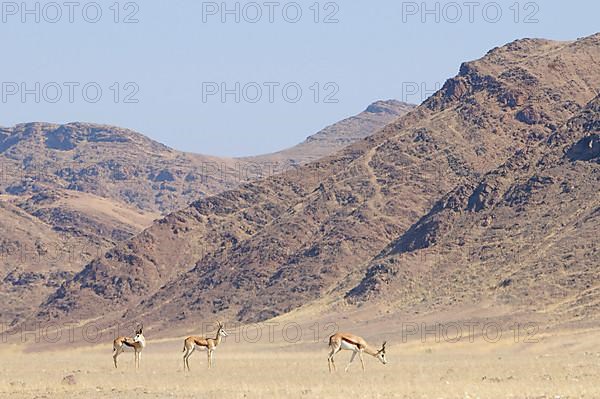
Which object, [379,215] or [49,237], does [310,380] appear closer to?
[379,215]

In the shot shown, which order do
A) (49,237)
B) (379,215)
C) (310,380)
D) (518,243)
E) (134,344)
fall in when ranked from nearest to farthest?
(310,380) → (134,344) → (518,243) → (379,215) → (49,237)

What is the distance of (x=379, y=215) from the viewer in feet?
319

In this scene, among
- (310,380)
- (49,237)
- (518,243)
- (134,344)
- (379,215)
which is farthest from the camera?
(49,237)

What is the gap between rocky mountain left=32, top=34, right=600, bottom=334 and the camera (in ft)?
271

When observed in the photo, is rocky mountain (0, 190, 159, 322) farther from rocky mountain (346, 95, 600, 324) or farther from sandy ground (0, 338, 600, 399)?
sandy ground (0, 338, 600, 399)

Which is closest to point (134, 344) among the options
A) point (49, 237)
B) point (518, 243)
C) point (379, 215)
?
point (518, 243)

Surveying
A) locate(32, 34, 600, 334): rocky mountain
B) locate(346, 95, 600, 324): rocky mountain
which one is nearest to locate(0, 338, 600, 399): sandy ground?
locate(346, 95, 600, 324): rocky mountain

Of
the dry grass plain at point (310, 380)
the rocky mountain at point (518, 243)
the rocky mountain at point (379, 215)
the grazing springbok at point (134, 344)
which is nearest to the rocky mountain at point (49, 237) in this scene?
the rocky mountain at point (379, 215)

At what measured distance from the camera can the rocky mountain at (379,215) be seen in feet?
271

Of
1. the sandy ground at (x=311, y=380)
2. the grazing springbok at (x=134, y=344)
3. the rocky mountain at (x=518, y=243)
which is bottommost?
the sandy ground at (x=311, y=380)

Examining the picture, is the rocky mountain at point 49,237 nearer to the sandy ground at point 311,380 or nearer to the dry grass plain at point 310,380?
the dry grass plain at point 310,380

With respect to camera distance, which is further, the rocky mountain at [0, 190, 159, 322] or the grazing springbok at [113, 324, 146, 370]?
the rocky mountain at [0, 190, 159, 322]

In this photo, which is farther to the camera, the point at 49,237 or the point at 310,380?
the point at 49,237

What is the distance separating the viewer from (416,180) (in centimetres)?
10100
